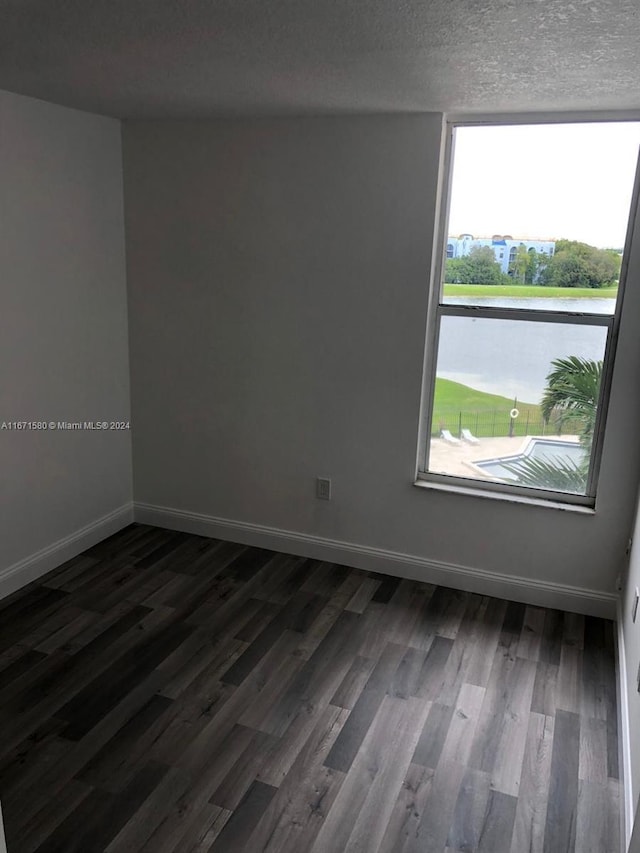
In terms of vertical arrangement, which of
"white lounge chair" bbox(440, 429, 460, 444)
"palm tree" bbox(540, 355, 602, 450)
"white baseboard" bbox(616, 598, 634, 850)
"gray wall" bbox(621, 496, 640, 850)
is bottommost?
"white baseboard" bbox(616, 598, 634, 850)

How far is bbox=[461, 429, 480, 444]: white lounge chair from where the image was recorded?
3.40 meters

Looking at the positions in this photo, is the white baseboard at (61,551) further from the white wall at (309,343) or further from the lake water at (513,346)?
the lake water at (513,346)

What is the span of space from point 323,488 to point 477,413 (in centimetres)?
91

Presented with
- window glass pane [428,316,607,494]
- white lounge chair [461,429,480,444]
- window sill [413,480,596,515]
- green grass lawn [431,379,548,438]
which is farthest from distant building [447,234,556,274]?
window sill [413,480,596,515]

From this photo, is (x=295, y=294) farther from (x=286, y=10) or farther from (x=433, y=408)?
(x=286, y=10)

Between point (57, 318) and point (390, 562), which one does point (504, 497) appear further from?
point (57, 318)

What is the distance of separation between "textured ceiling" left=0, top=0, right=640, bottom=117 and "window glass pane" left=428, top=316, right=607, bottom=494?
972mm

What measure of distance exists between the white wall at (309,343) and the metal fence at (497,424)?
6.4 inches

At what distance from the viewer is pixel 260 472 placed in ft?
12.4

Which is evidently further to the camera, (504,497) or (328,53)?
(504,497)

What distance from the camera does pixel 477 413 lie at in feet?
11.0

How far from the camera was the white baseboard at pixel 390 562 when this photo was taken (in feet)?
10.7

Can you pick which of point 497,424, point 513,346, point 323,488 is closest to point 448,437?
point 497,424

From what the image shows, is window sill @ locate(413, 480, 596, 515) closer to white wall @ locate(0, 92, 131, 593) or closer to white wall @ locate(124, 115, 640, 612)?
white wall @ locate(124, 115, 640, 612)
